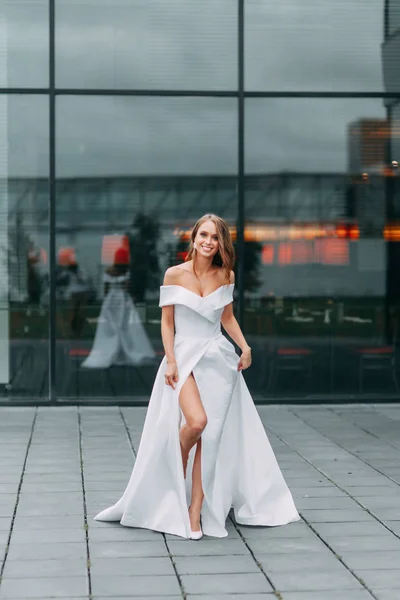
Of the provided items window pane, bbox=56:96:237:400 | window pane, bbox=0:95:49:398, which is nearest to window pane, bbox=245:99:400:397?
window pane, bbox=56:96:237:400

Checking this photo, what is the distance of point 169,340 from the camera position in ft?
21.1

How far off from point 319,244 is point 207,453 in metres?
6.22

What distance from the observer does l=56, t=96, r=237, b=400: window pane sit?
39.3 ft

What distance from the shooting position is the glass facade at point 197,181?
1197 centimetres

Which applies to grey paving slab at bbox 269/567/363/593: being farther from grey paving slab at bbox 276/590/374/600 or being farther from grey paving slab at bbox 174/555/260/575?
grey paving slab at bbox 174/555/260/575

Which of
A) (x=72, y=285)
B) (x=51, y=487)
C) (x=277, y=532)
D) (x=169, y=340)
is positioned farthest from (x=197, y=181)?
(x=277, y=532)

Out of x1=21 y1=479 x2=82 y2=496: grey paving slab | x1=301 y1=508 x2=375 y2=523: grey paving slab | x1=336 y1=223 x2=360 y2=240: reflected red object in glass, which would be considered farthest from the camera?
x1=336 y1=223 x2=360 y2=240: reflected red object in glass

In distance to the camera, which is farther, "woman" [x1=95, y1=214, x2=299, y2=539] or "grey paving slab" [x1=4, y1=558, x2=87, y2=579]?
"woman" [x1=95, y1=214, x2=299, y2=539]

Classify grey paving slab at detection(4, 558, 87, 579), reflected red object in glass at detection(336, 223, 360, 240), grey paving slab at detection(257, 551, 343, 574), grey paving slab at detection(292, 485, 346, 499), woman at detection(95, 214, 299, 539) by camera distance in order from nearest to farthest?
grey paving slab at detection(4, 558, 87, 579) < grey paving slab at detection(257, 551, 343, 574) < woman at detection(95, 214, 299, 539) < grey paving slab at detection(292, 485, 346, 499) < reflected red object in glass at detection(336, 223, 360, 240)

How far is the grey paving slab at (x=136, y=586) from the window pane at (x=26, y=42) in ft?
25.7

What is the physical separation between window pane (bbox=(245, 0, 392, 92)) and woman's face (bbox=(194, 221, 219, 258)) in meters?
6.17

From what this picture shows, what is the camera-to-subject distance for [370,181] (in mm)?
12352

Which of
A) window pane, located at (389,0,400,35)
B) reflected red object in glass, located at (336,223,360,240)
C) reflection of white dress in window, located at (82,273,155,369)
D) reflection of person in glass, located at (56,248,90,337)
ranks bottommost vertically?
reflection of white dress in window, located at (82,273,155,369)

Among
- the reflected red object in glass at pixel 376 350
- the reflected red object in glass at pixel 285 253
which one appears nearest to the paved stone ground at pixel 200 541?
the reflected red object in glass at pixel 376 350
